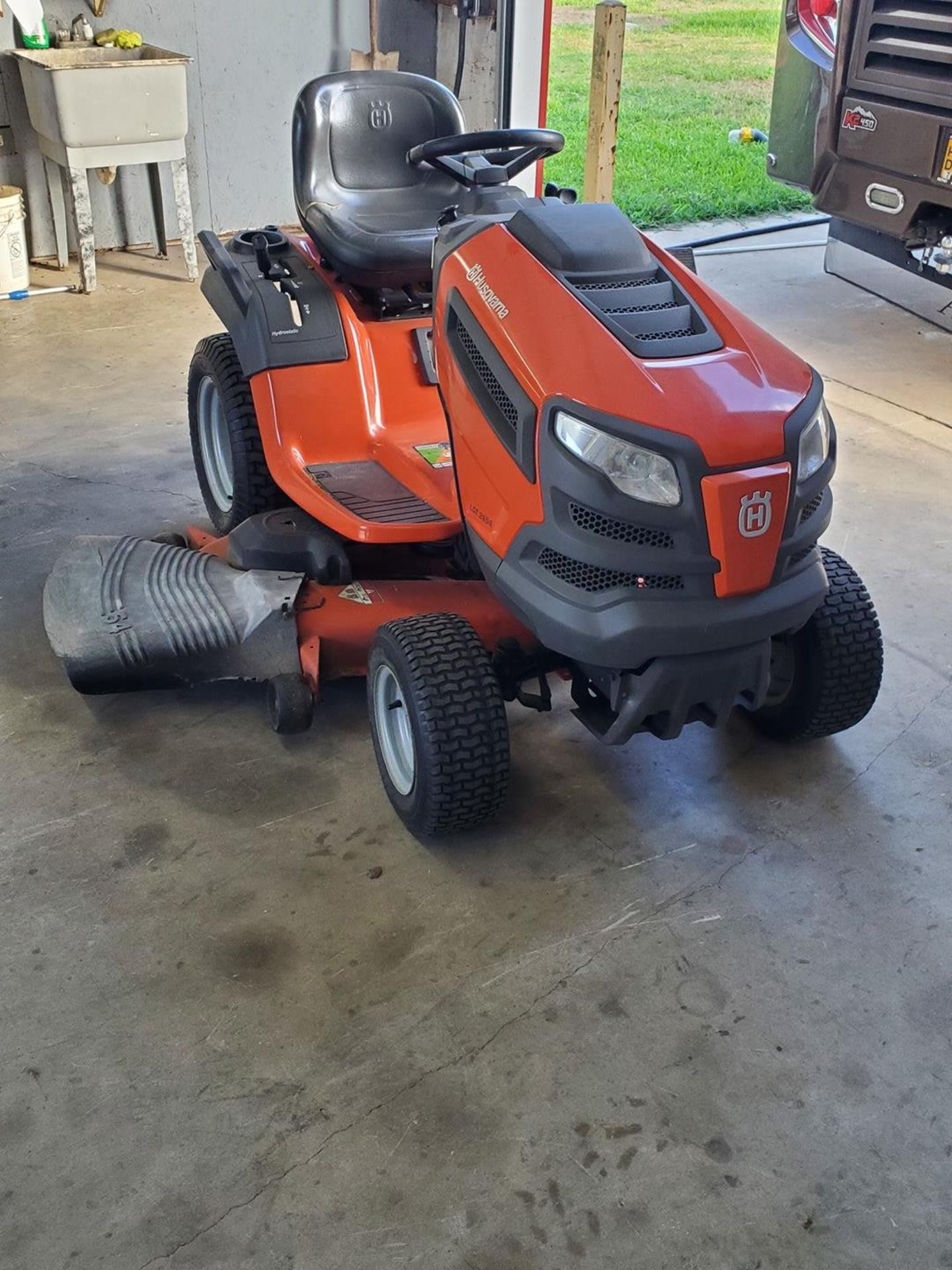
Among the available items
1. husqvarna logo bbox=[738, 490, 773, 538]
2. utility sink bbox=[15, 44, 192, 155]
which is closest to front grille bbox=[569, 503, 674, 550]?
husqvarna logo bbox=[738, 490, 773, 538]

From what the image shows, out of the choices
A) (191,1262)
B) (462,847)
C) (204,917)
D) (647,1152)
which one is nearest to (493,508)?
(462,847)

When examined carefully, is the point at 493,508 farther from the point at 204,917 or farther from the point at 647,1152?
the point at 647,1152

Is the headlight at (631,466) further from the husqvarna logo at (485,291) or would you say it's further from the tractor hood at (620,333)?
the husqvarna logo at (485,291)

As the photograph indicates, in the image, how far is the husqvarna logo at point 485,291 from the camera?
226 centimetres

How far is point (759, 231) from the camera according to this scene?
7.02 meters

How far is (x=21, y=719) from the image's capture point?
2.79 meters

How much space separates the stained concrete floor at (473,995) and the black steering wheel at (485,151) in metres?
1.17

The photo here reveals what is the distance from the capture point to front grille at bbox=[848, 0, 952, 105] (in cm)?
442

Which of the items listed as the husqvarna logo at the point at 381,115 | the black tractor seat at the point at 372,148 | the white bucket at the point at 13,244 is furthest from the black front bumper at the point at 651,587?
the white bucket at the point at 13,244

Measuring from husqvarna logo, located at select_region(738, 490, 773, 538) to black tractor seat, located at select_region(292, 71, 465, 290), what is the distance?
1.57 meters

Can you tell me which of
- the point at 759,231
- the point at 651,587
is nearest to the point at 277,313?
the point at 651,587

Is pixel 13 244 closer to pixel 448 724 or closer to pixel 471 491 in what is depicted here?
pixel 471 491

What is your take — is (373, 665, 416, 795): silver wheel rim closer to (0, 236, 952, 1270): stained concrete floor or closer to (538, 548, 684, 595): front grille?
(0, 236, 952, 1270): stained concrete floor

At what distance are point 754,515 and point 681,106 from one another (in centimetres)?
1030
